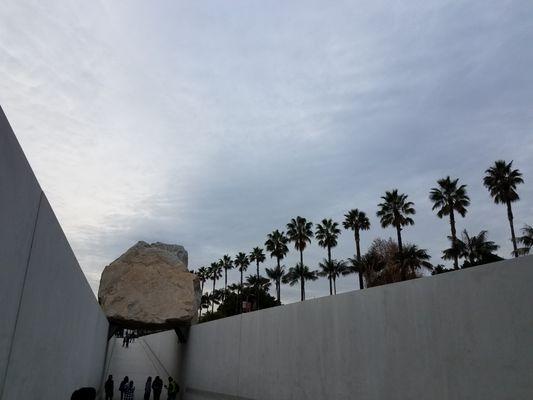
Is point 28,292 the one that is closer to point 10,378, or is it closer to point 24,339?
point 24,339

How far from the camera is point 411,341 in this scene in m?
8.84

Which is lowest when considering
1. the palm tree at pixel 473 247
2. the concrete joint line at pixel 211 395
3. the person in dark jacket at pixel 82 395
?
the concrete joint line at pixel 211 395

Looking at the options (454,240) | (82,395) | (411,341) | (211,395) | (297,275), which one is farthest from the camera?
(297,275)

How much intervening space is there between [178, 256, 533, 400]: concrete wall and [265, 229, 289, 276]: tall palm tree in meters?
47.9

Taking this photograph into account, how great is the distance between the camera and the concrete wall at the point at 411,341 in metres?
6.86

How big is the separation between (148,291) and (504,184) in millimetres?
32916

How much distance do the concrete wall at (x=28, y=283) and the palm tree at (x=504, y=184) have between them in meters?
42.4

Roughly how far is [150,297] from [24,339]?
23.9 metres

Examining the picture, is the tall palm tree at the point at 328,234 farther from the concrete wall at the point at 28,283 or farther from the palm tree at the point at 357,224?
the concrete wall at the point at 28,283

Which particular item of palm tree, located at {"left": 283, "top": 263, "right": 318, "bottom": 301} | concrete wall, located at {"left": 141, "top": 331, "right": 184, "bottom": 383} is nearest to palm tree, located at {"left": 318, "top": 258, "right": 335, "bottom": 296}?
palm tree, located at {"left": 283, "top": 263, "right": 318, "bottom": 301}

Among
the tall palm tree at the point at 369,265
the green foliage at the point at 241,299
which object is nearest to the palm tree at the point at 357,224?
the tall palm tree at the point at 369,265

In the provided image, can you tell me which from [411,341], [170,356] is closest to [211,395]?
[411,341]

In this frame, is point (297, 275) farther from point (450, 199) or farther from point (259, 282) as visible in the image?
point (450, 199)

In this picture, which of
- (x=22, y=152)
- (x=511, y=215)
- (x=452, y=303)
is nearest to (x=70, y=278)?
(x=22, y=152)
